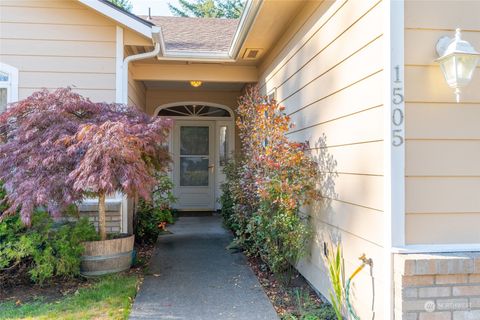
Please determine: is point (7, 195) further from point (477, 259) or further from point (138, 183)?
point (477, 259)

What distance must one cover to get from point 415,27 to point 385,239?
4.47 feet

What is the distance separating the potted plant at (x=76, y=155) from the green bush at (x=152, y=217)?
1.47 m

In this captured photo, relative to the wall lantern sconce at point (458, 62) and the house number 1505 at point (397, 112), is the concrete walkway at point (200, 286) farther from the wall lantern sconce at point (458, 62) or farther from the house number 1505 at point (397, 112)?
the wall lantern sconce at point (458, 62)

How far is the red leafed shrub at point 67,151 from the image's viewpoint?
364 cm

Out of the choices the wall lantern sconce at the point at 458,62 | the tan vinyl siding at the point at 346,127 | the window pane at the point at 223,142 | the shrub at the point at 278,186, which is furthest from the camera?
the window pane at the point at 223,142

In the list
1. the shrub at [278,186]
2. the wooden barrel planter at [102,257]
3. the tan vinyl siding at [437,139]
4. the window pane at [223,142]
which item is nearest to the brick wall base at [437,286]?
the tan vinyl siding at [437,139]

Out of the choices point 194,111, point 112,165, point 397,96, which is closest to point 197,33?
point 194,111

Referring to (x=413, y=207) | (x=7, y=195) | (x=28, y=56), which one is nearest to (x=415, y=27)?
(x=413, y=207)

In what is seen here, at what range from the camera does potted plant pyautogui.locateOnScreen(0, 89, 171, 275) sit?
3648mm

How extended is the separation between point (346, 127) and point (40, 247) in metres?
3.31

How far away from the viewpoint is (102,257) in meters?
4.20

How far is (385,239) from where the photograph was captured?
2434 mm

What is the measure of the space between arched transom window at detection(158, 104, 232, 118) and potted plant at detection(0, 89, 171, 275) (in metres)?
4.41

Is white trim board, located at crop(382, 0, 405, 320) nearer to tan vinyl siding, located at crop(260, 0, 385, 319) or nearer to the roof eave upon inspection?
tan vinyl siding, located at crop(260, 0, 385, 319)
